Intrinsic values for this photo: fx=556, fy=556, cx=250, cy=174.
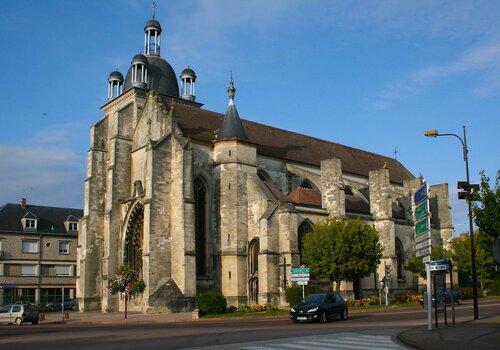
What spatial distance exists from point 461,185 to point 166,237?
20.7 m

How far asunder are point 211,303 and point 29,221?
1257 inches

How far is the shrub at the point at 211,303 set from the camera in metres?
33.1

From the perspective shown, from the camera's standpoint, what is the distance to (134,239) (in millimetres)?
41750

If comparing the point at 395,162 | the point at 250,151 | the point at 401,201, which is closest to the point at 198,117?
the point at 250,151

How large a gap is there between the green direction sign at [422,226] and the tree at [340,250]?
19.2 meters

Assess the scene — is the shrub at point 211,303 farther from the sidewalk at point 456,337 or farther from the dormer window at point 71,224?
the dormer window at point 71,224

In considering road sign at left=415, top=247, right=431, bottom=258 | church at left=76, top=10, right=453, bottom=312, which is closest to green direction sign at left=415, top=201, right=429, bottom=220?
road sign at left=415, top=247, right=431, bottom=258

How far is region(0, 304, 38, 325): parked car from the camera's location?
1264 inches

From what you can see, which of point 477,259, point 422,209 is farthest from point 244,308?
point 477,259

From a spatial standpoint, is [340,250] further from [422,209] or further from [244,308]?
[422,209]

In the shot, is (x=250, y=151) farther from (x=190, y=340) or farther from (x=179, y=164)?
(x=190, y=340)

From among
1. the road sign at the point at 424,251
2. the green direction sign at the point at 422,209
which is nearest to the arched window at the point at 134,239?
the green direction sign at the point at 422,209

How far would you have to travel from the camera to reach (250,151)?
4156 cm

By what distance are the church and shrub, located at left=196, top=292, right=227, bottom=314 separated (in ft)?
7.08
